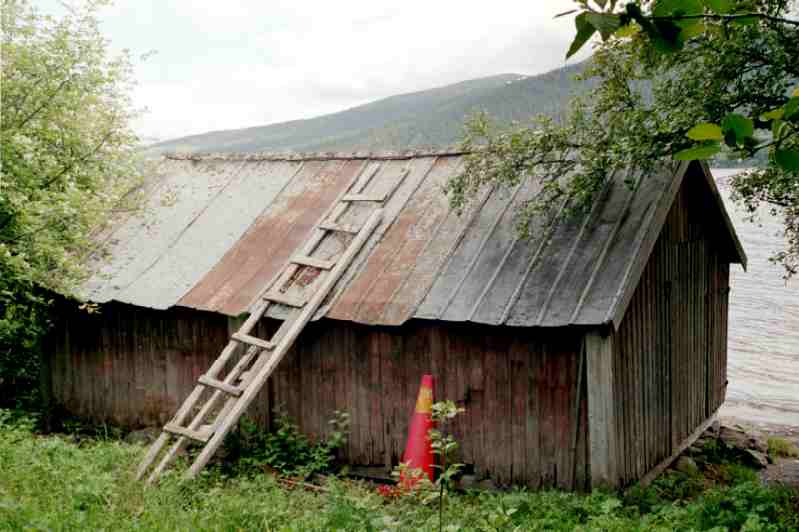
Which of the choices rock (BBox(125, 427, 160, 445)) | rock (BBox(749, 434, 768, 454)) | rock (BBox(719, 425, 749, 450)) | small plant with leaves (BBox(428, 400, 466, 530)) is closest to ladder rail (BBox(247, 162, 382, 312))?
small plant with leaves (BBox(428, 400, 466, 530))

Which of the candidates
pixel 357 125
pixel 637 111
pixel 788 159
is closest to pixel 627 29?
pixel 788 159

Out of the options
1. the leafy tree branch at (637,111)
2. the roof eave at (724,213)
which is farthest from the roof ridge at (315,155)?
the roof eave at (724,213)

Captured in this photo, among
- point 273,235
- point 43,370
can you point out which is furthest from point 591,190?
point 43,370

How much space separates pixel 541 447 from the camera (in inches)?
363

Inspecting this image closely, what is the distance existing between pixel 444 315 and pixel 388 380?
1.49 meters

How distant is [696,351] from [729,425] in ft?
10.8

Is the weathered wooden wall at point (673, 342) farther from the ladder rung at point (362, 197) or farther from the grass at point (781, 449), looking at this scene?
A: the ladder rung at point (362, 197)

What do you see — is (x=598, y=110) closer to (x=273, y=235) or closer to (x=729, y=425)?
(x=273, y=235)

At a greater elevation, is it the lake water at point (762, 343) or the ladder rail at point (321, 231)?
the ladder rail at point (321, 231)

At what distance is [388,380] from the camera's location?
1014cm

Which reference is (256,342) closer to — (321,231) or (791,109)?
(321,231)

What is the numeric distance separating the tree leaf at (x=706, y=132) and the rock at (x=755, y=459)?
12.4 m

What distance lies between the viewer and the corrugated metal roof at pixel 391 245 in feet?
29.6

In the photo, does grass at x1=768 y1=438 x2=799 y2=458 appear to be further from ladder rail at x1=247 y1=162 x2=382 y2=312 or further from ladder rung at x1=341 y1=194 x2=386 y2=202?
ladder rail at x1=247 y1=162 x2=382 y2=312
